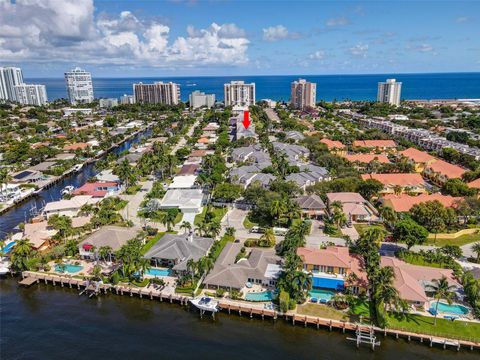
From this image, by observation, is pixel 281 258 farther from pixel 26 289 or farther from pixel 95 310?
pixel 26 289

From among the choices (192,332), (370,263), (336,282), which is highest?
(370,263)

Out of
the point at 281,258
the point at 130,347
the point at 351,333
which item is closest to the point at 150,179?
the point at 281,258

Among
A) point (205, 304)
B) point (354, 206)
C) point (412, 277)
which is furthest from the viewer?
point (354, 206)

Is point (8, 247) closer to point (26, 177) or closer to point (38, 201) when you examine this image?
point (38, 201)

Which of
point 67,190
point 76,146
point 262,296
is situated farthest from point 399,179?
point 76,146

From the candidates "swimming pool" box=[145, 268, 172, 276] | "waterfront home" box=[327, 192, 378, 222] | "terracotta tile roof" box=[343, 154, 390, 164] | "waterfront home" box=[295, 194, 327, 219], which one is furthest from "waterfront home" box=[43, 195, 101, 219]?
"terracotta tile roof" box=[343, 154, 390, 164]

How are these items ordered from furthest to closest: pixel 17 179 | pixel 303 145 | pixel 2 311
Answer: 1. pixel 303 145
2. pixel 17 179
3. pixel 2 311

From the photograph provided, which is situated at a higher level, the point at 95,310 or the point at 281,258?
the point at 281,258
